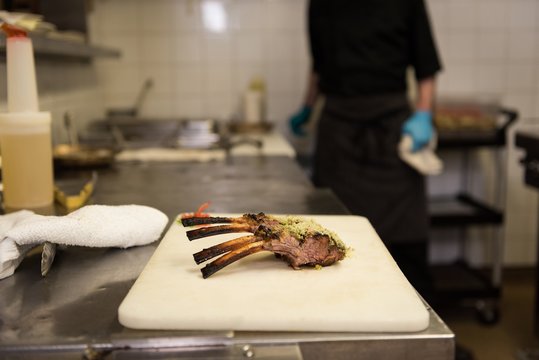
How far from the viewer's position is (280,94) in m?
3.27

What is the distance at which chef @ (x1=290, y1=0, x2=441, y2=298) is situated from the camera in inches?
94.0

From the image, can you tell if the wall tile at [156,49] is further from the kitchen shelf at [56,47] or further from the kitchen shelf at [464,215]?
the kitchen shelf at [464,215]

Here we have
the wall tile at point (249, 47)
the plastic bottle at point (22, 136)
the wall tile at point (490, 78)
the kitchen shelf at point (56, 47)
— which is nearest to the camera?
the plastic bottle at point (22, 136)

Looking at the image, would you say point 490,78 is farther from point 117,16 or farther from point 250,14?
point 117,16

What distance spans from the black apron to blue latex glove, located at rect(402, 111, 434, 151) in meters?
0.05

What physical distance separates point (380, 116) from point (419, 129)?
16 cm

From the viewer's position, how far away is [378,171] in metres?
2.39

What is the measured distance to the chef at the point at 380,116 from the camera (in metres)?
2.39

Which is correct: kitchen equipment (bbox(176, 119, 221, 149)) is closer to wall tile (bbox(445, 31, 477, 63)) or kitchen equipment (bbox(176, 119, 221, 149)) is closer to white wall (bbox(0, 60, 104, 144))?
white wall (bbox(0, 60, 104, 144))

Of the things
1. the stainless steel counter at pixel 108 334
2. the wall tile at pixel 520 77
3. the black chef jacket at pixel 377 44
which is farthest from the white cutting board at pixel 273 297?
the wall tile at pixel 520 77

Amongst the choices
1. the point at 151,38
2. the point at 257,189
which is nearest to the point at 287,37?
the point at 151,38

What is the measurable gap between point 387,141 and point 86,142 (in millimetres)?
1151

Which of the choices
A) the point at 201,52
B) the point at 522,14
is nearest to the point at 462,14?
the point at 522,14

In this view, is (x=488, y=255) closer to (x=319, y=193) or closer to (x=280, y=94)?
(x=280, y=94)
